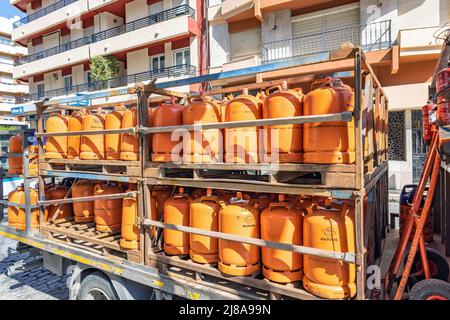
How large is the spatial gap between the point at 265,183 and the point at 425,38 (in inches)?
432

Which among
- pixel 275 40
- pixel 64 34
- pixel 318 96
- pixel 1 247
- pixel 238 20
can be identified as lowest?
pixel 1 247

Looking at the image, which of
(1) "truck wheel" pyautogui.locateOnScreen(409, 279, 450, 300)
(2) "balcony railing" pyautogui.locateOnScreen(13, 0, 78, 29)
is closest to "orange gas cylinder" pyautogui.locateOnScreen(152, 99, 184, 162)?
(1) "truck wheel" pyautogui.locateOnScreen(409, 279, 450, 300)

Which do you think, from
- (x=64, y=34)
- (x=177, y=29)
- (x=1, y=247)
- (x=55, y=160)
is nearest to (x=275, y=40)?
(x=177, y=29)

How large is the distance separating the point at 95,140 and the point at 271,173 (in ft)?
8.28

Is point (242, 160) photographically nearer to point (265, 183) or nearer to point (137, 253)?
point (265, 183)

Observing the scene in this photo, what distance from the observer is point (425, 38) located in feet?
33.7

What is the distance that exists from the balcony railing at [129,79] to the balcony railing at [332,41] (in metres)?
4.49

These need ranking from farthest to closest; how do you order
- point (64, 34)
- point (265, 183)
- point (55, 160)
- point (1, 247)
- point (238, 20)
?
point (64, 34) → point (238, 20) → point (1, 247) → point (55, 160) → point (265, 183)

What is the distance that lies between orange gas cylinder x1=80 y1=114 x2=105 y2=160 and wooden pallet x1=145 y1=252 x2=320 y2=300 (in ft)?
4.98

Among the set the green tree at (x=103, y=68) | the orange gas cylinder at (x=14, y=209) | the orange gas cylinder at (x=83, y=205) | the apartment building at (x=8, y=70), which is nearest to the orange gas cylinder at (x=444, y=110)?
the orange gas cylinder at (x=83, y=205)

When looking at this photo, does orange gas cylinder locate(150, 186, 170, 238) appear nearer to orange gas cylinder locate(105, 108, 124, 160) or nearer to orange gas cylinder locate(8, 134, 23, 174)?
orange gas cylinder locate(105, 108, 124, 160)

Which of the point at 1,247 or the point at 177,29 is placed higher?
the point at 177,29

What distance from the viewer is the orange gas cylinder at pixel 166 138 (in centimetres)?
318

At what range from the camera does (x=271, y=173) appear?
2.58 m
